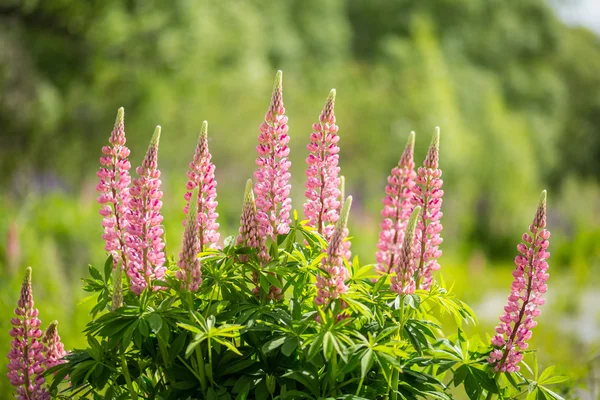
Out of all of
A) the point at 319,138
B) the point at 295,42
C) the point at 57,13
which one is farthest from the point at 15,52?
the point at 295,42

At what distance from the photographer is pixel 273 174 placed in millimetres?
2270

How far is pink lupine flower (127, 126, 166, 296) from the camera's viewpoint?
86.0 inches

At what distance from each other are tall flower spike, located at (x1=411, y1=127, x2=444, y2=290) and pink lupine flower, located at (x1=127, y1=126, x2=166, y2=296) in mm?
842

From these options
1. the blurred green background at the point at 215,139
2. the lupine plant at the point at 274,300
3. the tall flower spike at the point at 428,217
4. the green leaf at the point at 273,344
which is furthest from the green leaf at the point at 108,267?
the blurred green background at the point at 215,139

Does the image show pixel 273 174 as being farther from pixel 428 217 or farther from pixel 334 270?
pixel 428 217

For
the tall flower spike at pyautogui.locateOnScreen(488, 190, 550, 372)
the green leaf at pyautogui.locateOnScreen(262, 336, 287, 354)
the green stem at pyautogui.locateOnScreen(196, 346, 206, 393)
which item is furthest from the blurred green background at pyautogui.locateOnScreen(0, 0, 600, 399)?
the tall flower spike at pyautogui.locateOnScreen(488, 190, 550, 372)

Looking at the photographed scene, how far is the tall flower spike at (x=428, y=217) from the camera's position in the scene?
7.75 ft

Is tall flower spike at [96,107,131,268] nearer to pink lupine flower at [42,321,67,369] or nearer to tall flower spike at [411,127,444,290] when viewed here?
pink lupine flower at [42,321,67,369]

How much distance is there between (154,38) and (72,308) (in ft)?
24.5

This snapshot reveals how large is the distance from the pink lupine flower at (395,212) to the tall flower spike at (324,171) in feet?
0.82

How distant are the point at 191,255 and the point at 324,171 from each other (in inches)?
20.7

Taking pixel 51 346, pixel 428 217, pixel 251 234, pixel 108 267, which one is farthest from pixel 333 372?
pixel 51 346

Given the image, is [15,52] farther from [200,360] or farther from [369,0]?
[369,0]

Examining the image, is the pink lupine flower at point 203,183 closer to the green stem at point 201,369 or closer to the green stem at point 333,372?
the green stem at point 201,369
